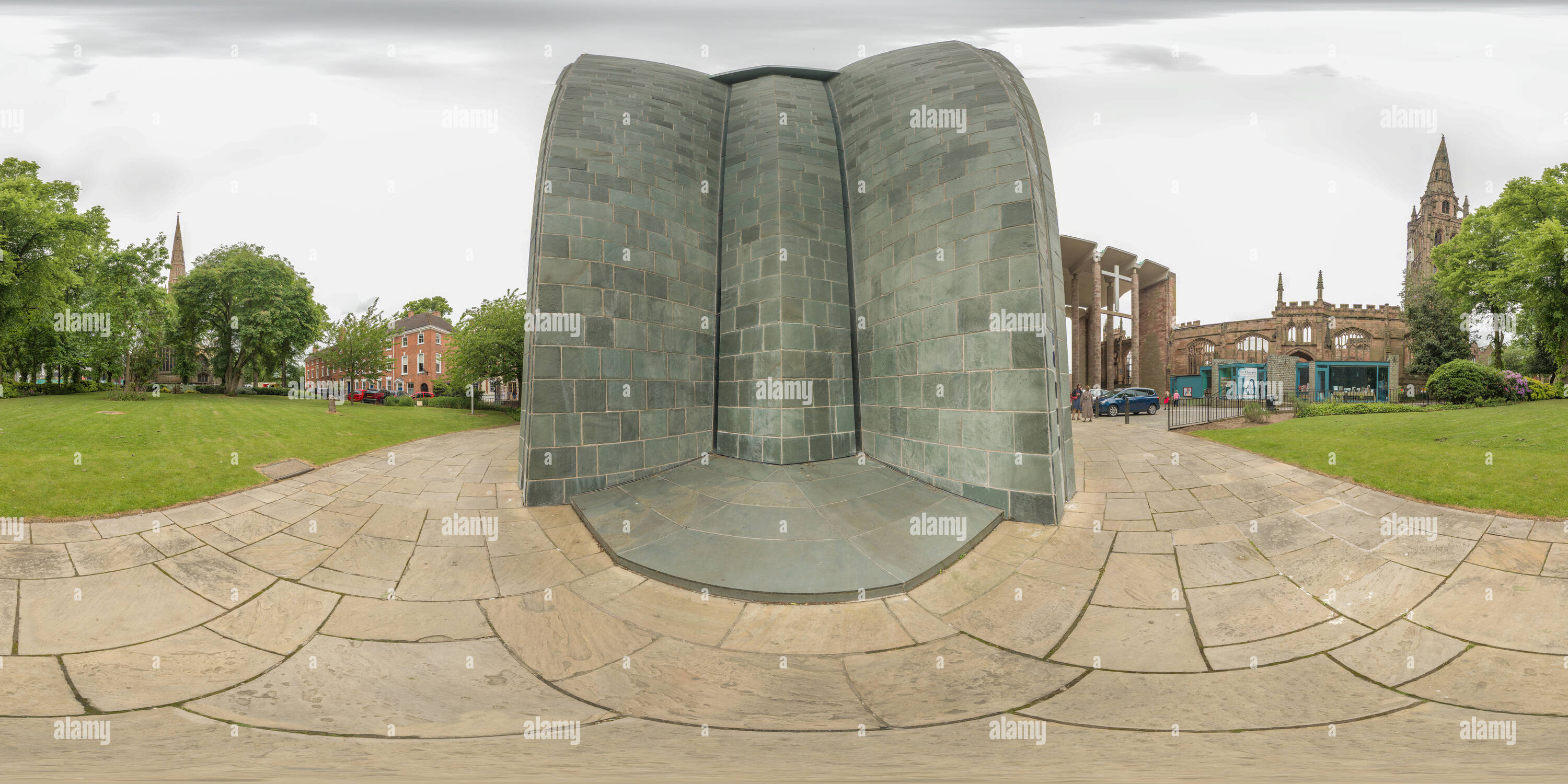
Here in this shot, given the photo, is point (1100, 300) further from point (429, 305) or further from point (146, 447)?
point (429, 305)

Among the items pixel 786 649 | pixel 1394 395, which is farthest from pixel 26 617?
pixel 1394 395

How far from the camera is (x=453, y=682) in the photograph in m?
3.45

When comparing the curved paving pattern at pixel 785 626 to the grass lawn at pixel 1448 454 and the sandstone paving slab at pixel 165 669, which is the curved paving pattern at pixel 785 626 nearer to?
the sandstone paving slab at pixel 165 669

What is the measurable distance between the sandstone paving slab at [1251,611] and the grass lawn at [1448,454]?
105 inches

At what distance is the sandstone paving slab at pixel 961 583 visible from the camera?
14.7ft

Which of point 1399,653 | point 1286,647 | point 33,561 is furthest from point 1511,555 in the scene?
point 33,561

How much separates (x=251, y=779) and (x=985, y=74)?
999 centimetres

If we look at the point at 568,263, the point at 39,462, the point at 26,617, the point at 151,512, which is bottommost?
the point at 26,617

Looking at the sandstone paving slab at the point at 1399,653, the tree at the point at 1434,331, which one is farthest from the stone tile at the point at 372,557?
the tree at the point at 1434,331

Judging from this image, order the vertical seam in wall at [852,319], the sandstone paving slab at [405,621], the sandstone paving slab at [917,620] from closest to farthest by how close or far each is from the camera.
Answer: the sandstone paving slab at [405,621]
the sandstone paving slab at [917,620]
the vertical seam in wall at [852,319]

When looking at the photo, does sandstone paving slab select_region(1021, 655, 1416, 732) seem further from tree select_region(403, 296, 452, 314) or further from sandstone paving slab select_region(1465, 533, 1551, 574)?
tree select_region(403, 296, 452, 314)

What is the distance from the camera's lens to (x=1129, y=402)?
19.7 m

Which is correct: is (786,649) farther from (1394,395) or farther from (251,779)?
(1394,395)

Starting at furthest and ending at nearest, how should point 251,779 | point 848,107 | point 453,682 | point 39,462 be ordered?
point 848,107 → point 39,462 → point 453,682 → point 251,779
